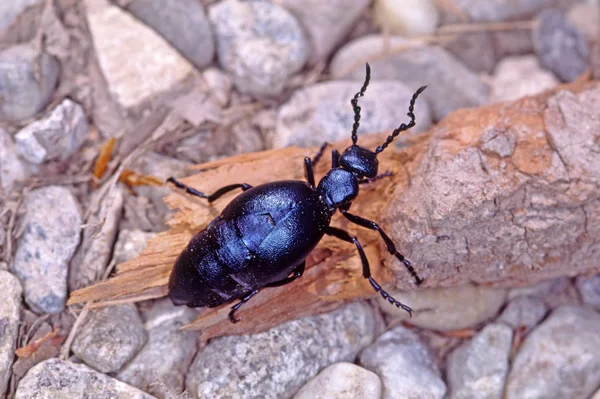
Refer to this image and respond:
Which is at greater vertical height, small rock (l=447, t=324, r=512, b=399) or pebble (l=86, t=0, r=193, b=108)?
pebble (l=86, t=0, r=193, b=108)

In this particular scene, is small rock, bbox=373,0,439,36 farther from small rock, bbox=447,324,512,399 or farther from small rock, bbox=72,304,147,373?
small rock, bbox=72,304,147,373

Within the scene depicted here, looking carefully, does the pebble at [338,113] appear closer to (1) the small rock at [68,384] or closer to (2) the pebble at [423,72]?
(2) the pebble at [423,72]

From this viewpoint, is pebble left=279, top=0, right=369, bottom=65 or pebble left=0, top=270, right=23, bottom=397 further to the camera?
pebble left=279, top=0, right=369, bottom=65

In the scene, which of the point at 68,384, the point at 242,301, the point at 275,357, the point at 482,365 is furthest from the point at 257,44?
the point at 482,365

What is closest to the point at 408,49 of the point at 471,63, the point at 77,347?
the point at 471,63

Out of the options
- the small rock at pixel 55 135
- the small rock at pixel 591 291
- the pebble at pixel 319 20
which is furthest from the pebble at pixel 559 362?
the small rock at pixel 55 135

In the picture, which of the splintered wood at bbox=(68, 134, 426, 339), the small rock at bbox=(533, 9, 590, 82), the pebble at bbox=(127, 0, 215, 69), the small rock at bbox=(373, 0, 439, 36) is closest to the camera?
the splintered wood at bbox=(68, 134, 426, 339)

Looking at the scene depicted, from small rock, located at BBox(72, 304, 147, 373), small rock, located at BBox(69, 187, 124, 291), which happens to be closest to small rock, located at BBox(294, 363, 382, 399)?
small rock, located at BBox(72, 304, 147, 373)
